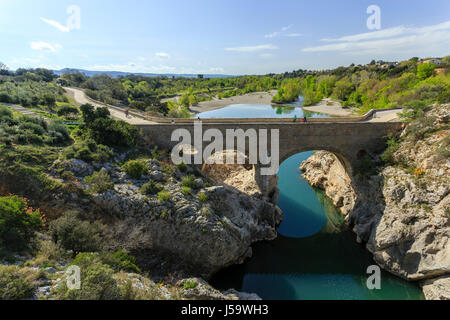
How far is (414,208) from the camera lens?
1504cm

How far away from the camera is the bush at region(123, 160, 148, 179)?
1530 centimetres

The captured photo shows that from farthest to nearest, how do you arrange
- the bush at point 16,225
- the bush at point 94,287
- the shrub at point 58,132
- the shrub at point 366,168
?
the shrub at point 366,168 < the shrub at point 58,132 < the bush at point 16,225 < the bush at point 94,287

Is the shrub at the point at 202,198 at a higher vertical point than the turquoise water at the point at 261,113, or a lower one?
lower

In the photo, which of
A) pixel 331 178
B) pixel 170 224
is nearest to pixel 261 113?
pixel 331 178

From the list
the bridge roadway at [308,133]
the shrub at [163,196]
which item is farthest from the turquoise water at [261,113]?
the shrub at [163,196]

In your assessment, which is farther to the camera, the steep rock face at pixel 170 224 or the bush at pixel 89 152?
the bush at pixel 89 152

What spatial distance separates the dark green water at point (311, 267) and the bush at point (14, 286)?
994cm

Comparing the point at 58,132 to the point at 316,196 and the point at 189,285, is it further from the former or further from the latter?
the point at 316,196

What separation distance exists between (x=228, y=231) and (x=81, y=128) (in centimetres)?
1567

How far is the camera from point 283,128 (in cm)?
1847

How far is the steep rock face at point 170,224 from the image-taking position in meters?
13.2

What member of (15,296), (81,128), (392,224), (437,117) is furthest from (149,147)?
(437,117)

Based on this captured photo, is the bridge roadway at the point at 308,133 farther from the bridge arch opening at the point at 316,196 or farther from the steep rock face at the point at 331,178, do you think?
the steep rock face at the point at 331,178
